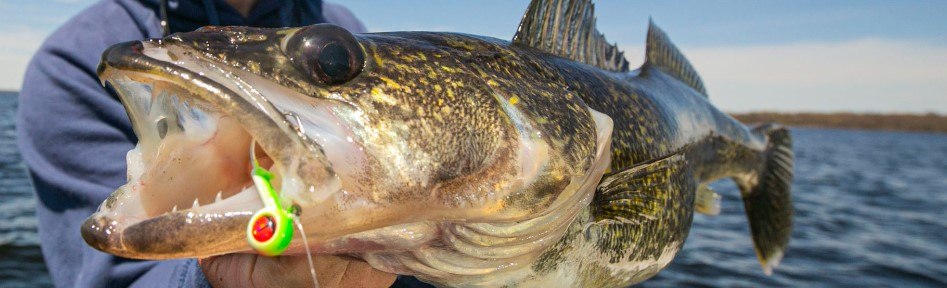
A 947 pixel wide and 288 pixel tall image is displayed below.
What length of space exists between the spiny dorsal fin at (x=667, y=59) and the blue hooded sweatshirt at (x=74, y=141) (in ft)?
8.44

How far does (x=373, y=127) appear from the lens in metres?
1.49

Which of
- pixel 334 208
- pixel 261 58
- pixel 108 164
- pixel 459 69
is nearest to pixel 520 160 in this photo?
pixel 459 69

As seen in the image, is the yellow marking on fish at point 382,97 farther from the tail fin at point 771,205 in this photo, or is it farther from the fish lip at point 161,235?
the tail fin at point 771,205

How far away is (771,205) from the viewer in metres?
4.68

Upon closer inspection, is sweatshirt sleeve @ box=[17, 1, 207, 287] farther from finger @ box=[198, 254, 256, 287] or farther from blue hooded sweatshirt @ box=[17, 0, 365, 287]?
finger @ box=[198, 254, 256, 287]

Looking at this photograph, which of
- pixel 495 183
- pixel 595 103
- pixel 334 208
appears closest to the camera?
pixel 334 208

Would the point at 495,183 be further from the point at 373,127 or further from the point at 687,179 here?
the point at 687,179

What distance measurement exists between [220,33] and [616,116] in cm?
141

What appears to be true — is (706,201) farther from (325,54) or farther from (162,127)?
(162,127)

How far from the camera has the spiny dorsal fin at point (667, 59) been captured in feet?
12.3

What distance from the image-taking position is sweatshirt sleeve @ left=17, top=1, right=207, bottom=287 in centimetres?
287

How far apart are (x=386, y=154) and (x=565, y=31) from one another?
1325 mm

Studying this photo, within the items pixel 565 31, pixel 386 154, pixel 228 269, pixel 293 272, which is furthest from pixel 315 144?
pixel 565 31

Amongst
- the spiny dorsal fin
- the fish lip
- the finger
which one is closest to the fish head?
the fish lip
